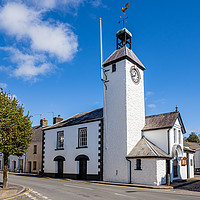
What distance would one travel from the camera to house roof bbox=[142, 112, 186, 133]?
23.6m

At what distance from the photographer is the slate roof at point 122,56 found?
25147 millimetres

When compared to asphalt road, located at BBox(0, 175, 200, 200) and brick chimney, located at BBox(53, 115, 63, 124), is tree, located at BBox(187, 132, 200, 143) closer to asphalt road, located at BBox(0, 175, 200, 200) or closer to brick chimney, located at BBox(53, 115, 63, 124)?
brick chimney, located at BBox(53, 115, 63, 124)

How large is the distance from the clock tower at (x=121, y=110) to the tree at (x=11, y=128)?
372 inches

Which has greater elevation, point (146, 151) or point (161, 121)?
point (161, 121)

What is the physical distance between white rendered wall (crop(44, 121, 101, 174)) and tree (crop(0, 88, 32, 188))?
9.22 meters

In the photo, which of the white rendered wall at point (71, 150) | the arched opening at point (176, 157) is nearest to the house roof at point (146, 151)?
the arched opening at point (176, 157)

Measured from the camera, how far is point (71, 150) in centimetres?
2761

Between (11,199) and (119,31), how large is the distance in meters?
21.7

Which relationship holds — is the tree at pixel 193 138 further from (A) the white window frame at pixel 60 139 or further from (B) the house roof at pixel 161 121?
(A) the white window frame at pixel 60 139

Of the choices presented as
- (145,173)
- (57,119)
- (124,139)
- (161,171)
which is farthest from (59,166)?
(161,171)

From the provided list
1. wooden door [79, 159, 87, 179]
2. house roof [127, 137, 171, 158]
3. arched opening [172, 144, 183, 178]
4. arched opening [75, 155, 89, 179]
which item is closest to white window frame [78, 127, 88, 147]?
arched opening [75, 155, 89, 179]

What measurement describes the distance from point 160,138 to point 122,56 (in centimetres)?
982

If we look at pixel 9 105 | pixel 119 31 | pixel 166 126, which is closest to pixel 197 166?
pixel 166 126

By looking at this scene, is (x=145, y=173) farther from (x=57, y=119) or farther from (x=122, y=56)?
(x=57, y=119)
